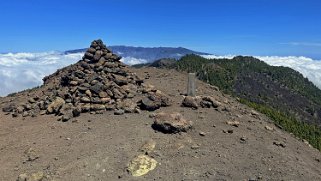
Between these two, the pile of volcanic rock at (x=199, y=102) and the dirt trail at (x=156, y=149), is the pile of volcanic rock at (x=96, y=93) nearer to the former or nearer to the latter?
the dirt trail at (x=156, y=149)

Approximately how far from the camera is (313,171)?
2258 cm

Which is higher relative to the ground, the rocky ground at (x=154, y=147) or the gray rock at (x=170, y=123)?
the gray rock at (x=170, y=123)

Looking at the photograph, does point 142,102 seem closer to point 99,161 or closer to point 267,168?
point 99,161

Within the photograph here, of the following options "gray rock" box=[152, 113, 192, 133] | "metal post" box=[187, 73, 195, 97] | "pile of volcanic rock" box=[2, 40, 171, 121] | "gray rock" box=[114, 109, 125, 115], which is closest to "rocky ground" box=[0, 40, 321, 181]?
"gray rock" box=[152, 113, 192, 133]

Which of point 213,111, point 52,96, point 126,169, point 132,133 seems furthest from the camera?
point 52,96

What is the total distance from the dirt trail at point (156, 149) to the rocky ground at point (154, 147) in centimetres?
5

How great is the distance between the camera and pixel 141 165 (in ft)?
69.2

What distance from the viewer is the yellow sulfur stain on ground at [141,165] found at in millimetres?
20641

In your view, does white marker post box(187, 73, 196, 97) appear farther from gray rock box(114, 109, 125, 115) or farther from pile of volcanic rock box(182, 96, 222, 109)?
gray rock box(114, 109, 125, 115)

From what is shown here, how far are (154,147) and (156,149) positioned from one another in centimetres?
17

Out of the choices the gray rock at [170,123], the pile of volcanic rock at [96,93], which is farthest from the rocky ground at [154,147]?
the pile of volcanic rock at [96,93]

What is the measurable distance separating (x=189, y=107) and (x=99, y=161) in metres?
9.04

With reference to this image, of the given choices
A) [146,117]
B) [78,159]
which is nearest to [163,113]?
[146,117]

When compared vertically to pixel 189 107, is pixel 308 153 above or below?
below
